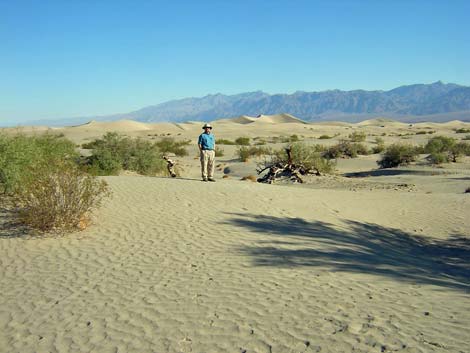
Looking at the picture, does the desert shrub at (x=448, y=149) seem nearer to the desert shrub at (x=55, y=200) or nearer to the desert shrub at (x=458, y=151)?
the desert shrub at (x=458, y=151)

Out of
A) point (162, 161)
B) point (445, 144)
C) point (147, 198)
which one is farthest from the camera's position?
point (445, 144)

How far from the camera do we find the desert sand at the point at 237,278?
5191 millimetres

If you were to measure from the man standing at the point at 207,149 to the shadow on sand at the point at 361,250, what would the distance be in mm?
3964

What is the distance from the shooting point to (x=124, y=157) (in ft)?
71.2

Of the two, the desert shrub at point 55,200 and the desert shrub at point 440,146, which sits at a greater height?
the desert shrub at point 55,200

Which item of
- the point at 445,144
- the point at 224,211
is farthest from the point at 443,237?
the point at 445,144

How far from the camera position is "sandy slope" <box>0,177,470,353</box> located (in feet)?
17.0

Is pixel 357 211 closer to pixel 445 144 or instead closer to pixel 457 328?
pixel 457 328

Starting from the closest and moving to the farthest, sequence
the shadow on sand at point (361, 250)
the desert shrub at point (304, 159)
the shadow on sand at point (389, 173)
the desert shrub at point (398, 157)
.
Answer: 1. the shadow on sand at point (361, 250)
2. the desert shrub at point (304, 159)
3. the shadow on sand at point (389, 173)
4. the desert shrub at point (398, 157)

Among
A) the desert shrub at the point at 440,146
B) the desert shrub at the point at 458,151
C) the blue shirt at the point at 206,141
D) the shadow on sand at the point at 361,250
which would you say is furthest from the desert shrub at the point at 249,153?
the shadow on sand at the point at 361,250

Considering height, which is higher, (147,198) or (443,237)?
(147,198)

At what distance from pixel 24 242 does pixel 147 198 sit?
4004 millimetres

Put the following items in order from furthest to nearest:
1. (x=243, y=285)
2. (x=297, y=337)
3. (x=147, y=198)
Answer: (x=147, y=198)
(x=243, y=285)
(x=297, y=337)

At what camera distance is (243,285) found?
6.70m
